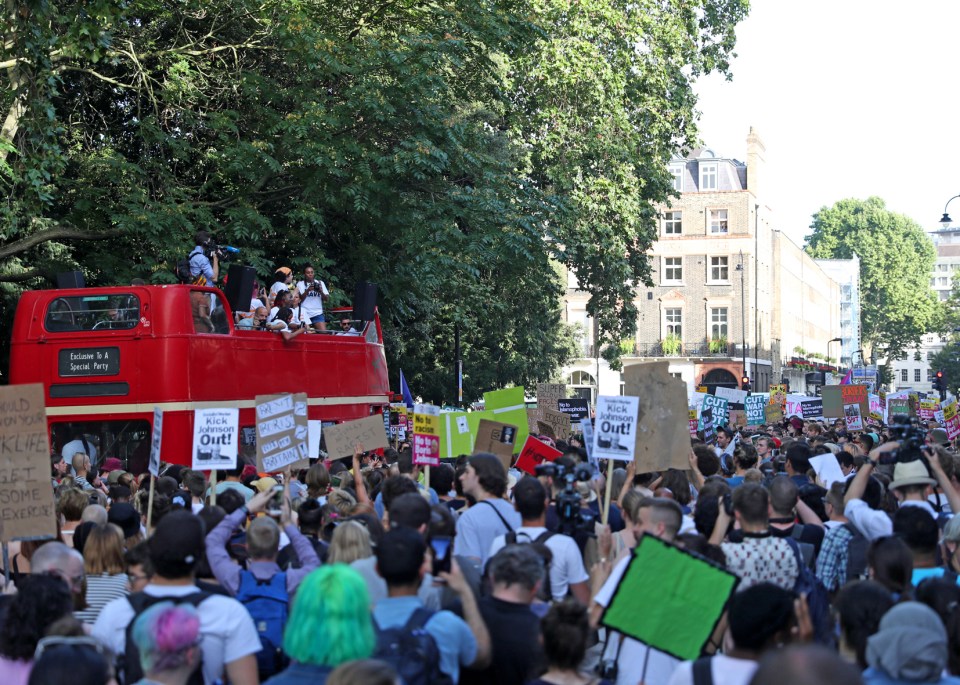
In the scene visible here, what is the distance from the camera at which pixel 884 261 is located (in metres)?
131

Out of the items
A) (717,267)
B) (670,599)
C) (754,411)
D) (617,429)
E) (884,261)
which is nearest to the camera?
(670,599)

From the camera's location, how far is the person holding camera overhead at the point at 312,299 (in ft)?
65.6

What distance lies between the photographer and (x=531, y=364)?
38.5 meters

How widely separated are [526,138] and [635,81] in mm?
3320

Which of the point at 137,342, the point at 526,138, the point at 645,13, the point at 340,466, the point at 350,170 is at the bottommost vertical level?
the point at 340,466

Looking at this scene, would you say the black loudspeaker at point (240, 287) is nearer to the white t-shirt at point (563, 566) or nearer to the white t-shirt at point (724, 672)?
the white t-shirt at point (563, 566)

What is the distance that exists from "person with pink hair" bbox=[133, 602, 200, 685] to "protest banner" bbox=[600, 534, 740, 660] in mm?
1520

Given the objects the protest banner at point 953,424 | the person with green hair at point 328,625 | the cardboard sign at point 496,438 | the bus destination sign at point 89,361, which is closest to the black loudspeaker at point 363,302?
the bus destination sign at point 89,361

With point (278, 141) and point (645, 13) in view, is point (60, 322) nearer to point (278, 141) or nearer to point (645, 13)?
point (278, 141)

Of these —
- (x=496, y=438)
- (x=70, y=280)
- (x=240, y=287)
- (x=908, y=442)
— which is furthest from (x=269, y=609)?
(x=70, y=280)

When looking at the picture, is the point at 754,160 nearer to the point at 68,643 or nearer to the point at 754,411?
the point at 754,411

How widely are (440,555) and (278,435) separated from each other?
196 inches

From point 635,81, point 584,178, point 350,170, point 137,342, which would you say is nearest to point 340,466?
point 137,342

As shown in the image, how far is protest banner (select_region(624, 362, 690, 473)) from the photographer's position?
9617 mm
